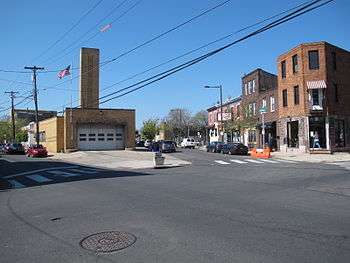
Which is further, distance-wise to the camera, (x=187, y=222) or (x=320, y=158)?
(x=320, y=158)

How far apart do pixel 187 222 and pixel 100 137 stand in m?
45.4

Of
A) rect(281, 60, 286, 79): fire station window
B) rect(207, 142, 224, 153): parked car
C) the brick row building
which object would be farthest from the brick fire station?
rect(281, 60, 286, 79): fire station window

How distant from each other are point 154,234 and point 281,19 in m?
8.06

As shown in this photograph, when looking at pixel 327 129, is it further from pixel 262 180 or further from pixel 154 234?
pixel 154 234

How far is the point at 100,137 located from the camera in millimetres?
53750

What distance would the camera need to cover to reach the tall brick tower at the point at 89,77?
58.9 metres

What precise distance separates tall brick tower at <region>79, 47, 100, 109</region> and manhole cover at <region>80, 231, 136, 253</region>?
2020 inches

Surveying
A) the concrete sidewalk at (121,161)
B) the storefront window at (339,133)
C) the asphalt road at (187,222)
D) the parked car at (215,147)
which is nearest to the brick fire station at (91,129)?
the concrete sidewalk at (121,161)

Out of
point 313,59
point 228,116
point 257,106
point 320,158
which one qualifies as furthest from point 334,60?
point 228,116

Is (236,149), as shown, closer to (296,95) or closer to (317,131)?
(296,95)

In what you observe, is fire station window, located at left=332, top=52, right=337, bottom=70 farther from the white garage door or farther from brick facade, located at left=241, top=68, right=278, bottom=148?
the white garage door

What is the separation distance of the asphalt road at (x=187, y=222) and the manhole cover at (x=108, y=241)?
0.52 feet

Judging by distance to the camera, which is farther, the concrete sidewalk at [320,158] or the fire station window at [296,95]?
the fire station window at [296,95]

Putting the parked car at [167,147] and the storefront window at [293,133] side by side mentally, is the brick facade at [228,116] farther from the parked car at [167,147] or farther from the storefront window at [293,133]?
the storefront window at [293,133]
